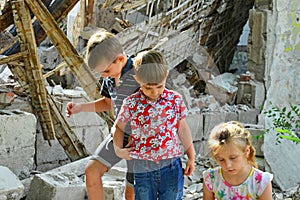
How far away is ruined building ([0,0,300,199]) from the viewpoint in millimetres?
3121

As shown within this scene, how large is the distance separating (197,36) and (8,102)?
2598 mm

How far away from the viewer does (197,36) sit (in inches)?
215

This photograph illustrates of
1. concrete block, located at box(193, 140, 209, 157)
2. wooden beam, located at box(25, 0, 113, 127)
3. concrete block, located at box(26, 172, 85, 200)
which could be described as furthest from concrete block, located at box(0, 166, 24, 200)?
concrete block, located at box(193, 140, 209, 157)

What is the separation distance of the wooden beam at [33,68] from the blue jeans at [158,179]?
1.67 m

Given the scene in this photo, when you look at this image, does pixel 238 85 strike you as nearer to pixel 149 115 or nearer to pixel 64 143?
pixel 64 143

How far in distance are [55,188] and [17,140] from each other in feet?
2.24

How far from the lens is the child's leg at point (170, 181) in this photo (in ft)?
5.65

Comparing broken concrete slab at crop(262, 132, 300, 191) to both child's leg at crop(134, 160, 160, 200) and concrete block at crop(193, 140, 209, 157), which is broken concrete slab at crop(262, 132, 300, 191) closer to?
concrete block at crop(193, 140, 209, 157)

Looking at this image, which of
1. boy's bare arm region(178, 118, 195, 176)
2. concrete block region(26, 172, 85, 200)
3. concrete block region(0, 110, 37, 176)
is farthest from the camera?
concrete block region(0, 110, 37, 176)

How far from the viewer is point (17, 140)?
299 centimetres

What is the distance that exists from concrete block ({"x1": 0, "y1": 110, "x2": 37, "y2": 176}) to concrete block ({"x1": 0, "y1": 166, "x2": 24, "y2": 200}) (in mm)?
565

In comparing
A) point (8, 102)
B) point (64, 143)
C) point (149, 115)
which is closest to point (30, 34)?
point (8, 102)

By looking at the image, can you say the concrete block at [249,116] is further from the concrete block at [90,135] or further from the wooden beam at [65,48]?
the wooden beam at [65,48]

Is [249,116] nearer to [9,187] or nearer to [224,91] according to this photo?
[224,91]
